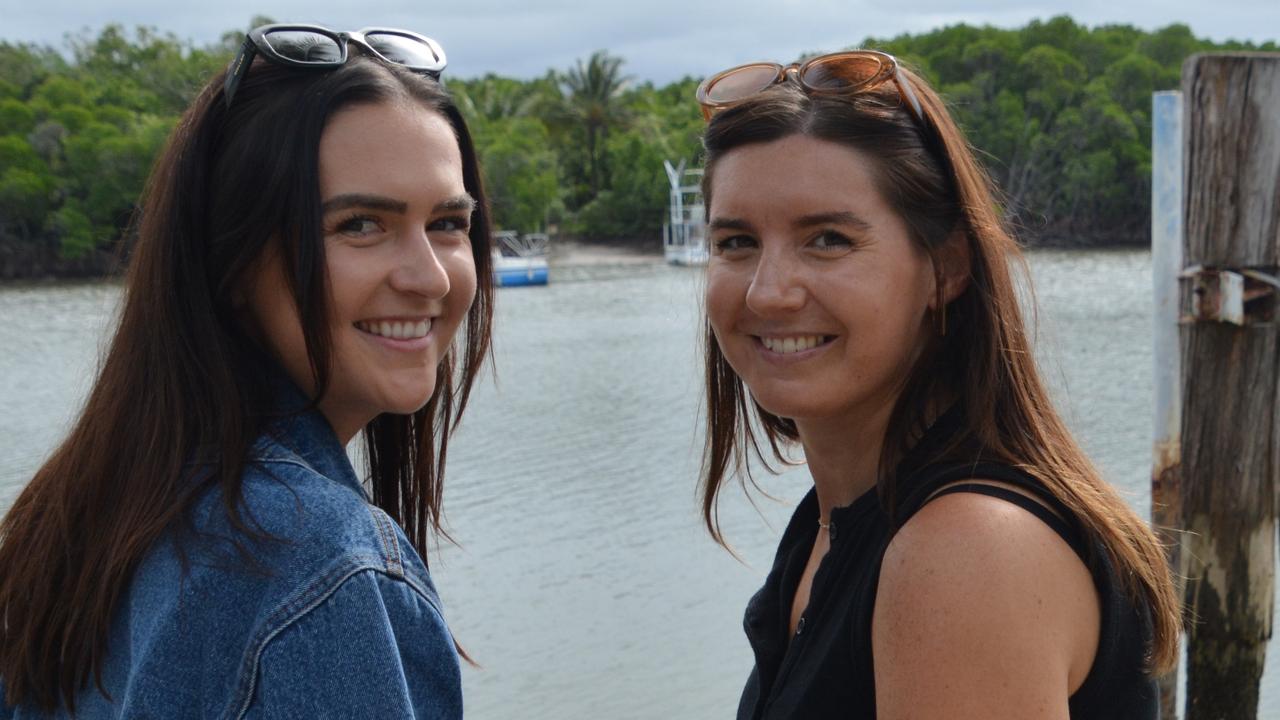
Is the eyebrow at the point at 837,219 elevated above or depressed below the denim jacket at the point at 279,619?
above

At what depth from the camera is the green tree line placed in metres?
54.8

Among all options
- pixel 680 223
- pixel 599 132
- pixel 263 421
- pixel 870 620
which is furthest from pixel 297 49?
pixel 599 132

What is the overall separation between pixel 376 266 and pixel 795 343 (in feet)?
2.11

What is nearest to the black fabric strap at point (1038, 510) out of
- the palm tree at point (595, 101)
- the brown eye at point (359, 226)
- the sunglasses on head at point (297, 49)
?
the brown eye at point (359, 226)

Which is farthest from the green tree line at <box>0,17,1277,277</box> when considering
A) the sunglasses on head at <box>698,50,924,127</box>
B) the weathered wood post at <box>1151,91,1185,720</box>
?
the sunglasses on head at <box>698,50,924,127</box>

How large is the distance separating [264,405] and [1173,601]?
1314mm

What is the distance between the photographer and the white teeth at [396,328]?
1.93 meters

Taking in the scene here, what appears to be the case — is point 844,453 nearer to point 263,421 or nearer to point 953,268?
point 953,268

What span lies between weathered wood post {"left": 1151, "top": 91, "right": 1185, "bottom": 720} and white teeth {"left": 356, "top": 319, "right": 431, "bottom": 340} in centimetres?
386

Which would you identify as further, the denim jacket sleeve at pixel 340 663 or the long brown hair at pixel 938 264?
the long brown hair at pixel 938 264

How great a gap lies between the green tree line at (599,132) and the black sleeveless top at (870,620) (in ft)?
170

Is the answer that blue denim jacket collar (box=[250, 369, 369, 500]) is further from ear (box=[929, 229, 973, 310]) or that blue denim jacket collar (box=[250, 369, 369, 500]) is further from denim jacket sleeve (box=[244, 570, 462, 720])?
ear (box=[929, 229, 973, 310])

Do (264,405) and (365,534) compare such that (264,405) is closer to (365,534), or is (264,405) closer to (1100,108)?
(365,534)

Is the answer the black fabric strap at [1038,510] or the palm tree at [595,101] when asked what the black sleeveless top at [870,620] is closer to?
the black fabric strap at [1038,510]
